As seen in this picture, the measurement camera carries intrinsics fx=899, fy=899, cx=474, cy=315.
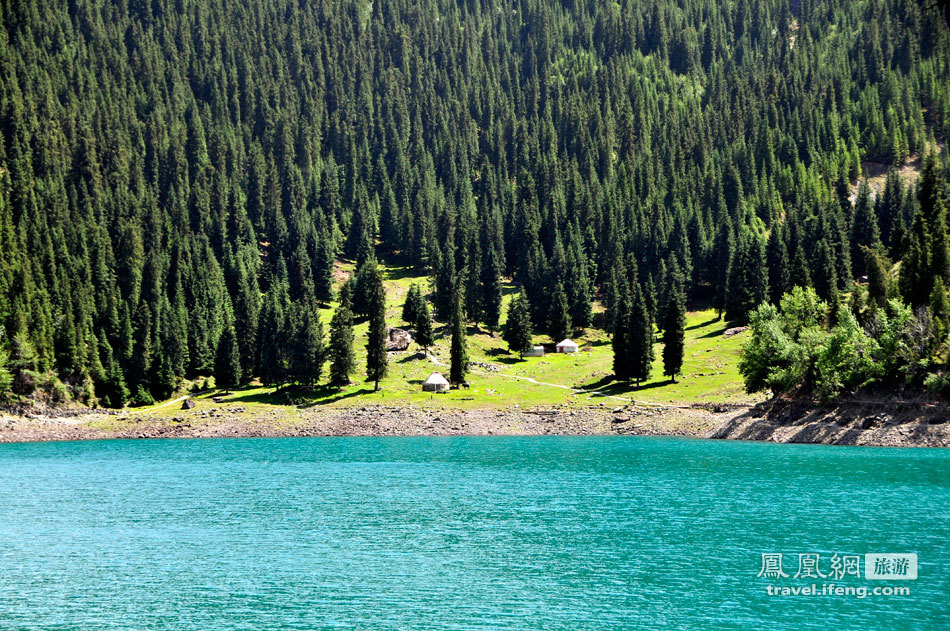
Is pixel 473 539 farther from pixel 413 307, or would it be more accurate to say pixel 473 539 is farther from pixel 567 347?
pixel 413 307

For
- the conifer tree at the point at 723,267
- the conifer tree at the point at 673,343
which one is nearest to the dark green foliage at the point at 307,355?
the conifer tree at the point at 673,343

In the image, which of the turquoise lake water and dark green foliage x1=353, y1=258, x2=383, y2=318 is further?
dark green foliage x1=353, y1=258, x2=383, y2=318

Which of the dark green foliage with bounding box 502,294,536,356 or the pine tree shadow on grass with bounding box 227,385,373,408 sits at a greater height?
the dark green foliage with bounding box 502,294,536,356

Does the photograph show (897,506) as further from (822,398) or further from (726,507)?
(822,398)

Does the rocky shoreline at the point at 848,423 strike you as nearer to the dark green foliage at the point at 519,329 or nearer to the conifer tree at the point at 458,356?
the conifer tree at the point at 458,356

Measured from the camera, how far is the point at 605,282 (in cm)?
19962

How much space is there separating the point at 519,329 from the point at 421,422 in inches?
1603

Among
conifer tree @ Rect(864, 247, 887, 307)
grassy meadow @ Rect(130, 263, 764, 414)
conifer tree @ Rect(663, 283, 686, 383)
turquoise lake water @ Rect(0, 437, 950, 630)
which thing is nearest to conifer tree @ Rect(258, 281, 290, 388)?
grassy meadow @ Rect(130, 263, 764, 414)

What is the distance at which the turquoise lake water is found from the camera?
135ft

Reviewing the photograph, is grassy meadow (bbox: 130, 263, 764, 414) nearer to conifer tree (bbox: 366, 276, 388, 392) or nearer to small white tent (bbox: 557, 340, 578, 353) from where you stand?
small white tent (bbox: 557, 340, 578, 353)

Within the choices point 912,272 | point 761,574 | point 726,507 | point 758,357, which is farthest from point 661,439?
point 761,574

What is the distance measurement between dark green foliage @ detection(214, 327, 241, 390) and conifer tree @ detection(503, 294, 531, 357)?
159 ft

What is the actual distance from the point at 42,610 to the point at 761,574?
116 feet

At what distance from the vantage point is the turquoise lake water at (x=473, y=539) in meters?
41.2
